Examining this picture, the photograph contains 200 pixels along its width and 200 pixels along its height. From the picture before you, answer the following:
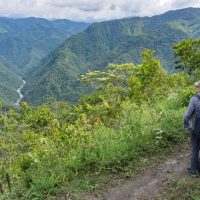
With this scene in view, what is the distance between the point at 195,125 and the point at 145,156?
148cm

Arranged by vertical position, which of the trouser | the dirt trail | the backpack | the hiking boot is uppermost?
the backpack

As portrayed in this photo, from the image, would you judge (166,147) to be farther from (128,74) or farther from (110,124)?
(128,74)

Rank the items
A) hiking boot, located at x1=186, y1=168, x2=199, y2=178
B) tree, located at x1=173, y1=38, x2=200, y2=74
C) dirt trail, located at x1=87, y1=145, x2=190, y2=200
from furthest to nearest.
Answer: tree, located at x1=173, y1=38, x2=200, y2=74 → hiking boot, located at x1=186, y1=168, x2=199, y2=178 → dirt trail, located at x1=87, y1=145, x2=190, y2=200

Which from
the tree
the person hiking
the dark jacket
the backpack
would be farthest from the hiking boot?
the tree

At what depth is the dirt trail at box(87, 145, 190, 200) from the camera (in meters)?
5.72

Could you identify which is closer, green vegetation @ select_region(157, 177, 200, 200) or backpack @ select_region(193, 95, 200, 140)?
green vegetation @ select_region(157, 177, 200, 200)

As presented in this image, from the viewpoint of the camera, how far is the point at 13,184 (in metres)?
6.21

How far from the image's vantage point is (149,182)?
19.8 feet

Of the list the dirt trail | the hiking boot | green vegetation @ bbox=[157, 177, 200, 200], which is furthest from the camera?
the hiking boot

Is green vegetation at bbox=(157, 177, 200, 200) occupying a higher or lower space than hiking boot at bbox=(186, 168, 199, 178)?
lower

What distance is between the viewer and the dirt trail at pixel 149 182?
5723 millimetres

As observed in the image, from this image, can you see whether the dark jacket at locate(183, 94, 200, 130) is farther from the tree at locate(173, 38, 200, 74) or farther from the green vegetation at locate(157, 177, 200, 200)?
the tree at locate(173, 38, 200, 74)

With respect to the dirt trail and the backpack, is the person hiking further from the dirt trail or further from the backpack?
the dirt trail

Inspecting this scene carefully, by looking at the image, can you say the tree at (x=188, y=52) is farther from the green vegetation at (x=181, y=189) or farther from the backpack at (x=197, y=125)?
the green vegetation at (x=181, y=189)
